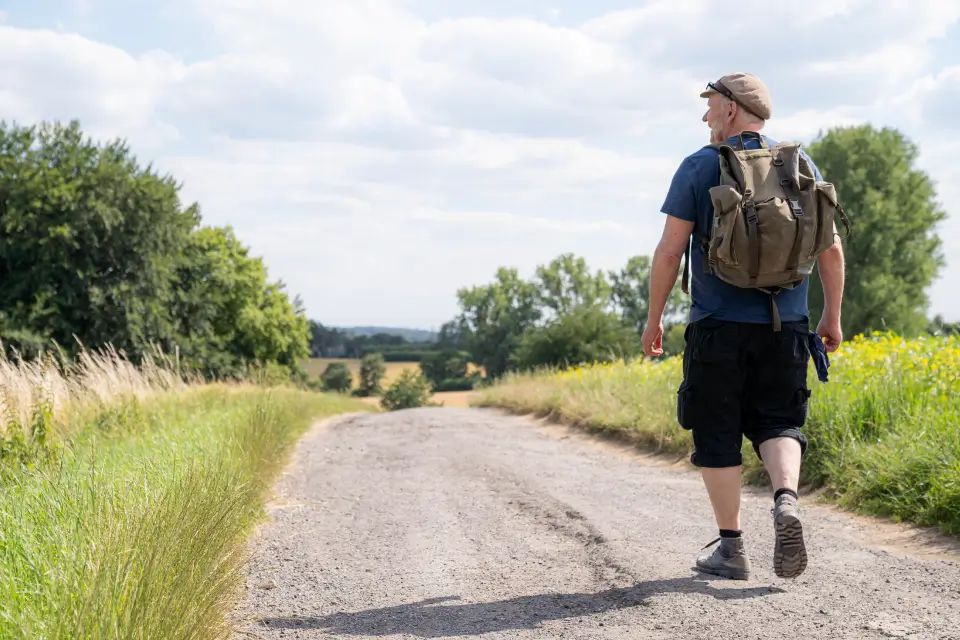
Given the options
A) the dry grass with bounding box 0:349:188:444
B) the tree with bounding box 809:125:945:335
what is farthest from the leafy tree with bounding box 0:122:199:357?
the tree with bounding box 809:125:945:335

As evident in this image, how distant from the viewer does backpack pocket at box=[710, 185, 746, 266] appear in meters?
3.68

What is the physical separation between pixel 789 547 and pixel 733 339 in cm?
92

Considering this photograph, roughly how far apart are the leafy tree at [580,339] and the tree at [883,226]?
1314 centimetres

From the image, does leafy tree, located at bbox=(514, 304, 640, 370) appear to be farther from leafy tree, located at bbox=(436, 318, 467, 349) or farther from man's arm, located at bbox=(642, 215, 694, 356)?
leafy tree, located at bbox=(436, 318, 467, 349)

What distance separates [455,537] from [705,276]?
2.29 m

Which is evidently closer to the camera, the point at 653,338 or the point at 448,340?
the point at 653,338

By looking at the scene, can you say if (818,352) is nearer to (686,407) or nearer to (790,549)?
(686,407)

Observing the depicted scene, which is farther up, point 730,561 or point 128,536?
point 128,536

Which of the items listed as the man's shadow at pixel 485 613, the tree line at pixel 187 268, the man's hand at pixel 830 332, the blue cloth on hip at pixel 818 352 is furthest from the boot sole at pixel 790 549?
the tree line at pixel 187 268

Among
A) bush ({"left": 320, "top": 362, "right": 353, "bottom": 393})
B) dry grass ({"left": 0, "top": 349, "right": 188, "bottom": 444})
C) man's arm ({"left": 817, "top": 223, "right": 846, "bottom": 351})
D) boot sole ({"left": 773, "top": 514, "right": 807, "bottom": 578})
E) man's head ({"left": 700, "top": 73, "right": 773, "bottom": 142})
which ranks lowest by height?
bush ({"left": 320, "top": 362, "right": 353, "bottom": 393})

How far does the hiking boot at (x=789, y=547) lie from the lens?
141 inches

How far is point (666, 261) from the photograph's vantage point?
12.9 ft

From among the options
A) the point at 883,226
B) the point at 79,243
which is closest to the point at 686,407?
the point at 79,243

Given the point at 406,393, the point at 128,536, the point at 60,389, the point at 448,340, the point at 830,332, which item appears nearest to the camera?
the point at 128,536
